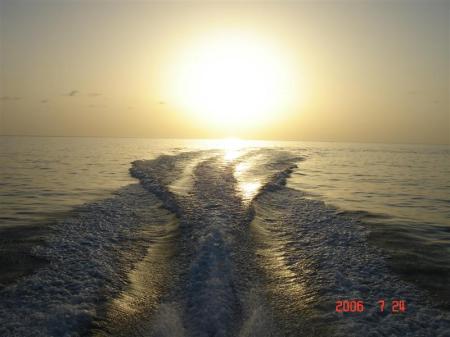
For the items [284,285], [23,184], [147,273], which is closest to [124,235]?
[147,273]

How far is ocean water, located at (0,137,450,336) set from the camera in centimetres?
694

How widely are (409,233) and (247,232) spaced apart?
655 centimetres

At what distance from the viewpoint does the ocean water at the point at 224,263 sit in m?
6.94

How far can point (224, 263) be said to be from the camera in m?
9.64

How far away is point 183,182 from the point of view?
22.5 m
